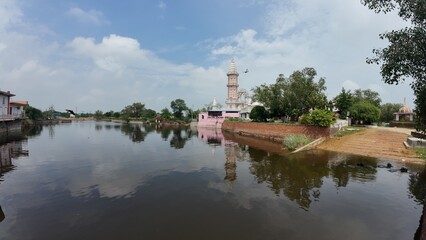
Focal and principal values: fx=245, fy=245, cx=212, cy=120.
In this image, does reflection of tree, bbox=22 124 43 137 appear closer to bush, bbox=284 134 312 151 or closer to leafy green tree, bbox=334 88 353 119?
bush, bbox=284 134 312 151

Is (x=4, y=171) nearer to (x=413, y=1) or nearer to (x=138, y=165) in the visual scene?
(x=138, y=165)

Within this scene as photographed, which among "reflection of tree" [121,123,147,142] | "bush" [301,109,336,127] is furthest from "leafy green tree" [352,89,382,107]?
"reflection of tree" [121,123,147,142]

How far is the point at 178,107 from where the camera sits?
99.8 metres

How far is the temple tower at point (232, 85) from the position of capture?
256 ft

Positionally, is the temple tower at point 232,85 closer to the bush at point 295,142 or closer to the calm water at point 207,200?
the bush at point 295,142

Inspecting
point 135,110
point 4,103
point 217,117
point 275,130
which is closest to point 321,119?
point 275,130

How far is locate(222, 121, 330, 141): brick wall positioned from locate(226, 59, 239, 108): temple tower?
18619 mm

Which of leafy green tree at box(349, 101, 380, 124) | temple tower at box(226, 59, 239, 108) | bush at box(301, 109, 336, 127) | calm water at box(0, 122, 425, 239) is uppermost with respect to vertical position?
temple tower at box(226, 59, 239, 108)

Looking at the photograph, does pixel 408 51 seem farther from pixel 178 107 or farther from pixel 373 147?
pixel 178 107

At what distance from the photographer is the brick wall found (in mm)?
32094

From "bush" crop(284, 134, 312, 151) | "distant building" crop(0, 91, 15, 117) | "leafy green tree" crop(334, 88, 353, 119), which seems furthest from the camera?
"leafy green tree" crop(334, 88, 353, 119)

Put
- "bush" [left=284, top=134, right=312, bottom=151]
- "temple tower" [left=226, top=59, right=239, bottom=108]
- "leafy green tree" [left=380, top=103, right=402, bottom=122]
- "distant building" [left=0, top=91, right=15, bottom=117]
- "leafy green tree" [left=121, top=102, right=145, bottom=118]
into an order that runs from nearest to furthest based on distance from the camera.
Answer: "bush" [left=284, top=134, right=312, bottom=151]
"distant building" [left=0, top=91, right=15, bottom=117]
"leafy green tree" [left=380, top=103, right=402, bottom=122]
"temple tower" [left=226, top=59, right=239, bottom=108]
"leafy green tree" [left=121, top=102, right=145, bottom=118]

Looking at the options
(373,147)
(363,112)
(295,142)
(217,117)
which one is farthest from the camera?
(217,117)

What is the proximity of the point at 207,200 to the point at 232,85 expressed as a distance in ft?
224
